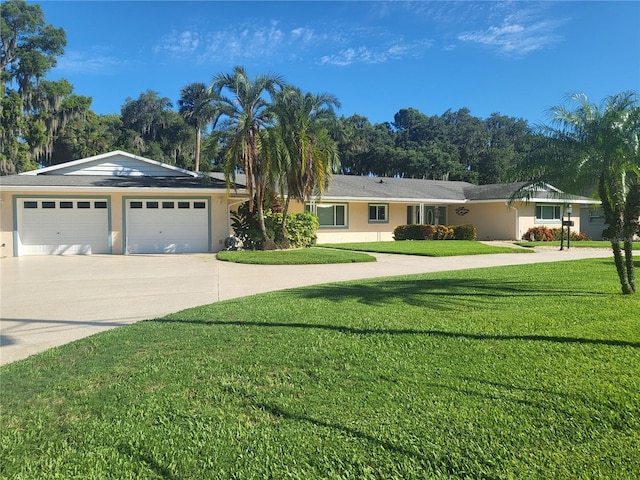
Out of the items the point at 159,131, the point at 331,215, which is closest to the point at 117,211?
the point at 331,215

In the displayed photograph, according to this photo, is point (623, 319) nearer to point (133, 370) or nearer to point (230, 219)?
point (133, 370)

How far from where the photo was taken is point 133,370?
4.27m

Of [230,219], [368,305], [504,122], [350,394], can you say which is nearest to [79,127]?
[230,219]

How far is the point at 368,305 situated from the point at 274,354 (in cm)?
258

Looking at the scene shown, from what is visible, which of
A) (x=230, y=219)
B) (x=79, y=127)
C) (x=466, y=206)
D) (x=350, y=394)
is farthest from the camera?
(x=79, y=127)

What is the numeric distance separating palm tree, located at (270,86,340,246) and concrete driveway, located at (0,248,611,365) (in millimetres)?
4543

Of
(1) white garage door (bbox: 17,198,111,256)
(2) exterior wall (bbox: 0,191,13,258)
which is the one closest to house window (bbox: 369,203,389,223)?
(1) white garage door (bbox: 17,198,111,256)

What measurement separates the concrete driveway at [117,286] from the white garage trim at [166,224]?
116 inches

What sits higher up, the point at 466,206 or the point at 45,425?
the point at 466,206

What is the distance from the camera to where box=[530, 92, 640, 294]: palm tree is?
7023 millimetres

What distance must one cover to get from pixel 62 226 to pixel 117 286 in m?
10.3

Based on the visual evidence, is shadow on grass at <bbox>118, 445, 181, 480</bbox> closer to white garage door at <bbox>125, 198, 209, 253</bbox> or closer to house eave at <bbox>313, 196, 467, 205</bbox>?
white garage door at <bbox>125, 198, 209, 253</bbox>

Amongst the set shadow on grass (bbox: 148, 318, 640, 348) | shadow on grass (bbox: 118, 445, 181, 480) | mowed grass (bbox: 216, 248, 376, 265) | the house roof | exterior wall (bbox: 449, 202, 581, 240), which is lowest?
shadow on grass (bbox: 118, 445, 181, 480)

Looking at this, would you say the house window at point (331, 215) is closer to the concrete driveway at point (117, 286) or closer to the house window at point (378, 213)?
the house window at point (378, 213)
